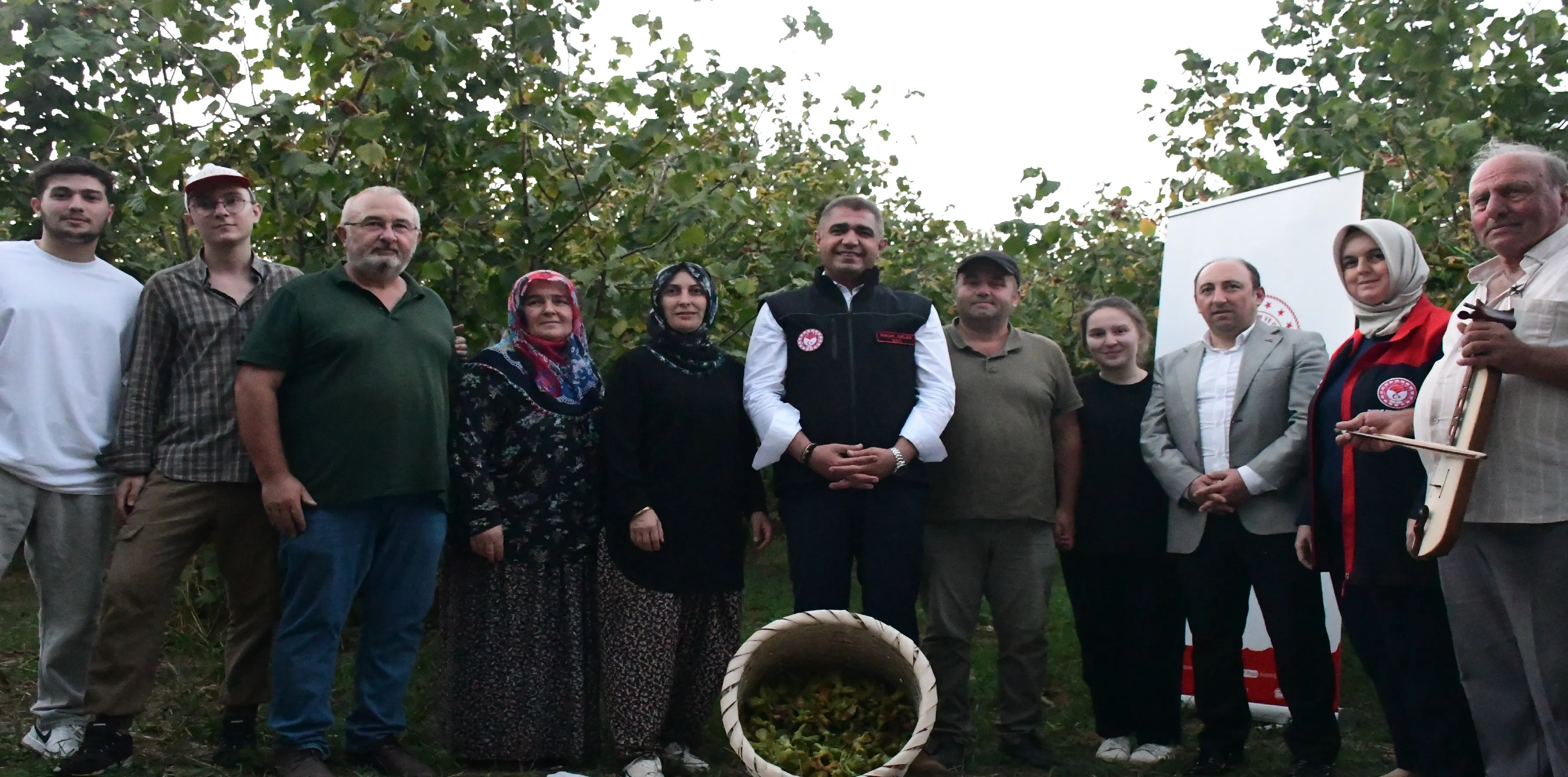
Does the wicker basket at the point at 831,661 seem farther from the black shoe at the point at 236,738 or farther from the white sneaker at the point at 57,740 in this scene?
the white sneaker at the point at 57,740

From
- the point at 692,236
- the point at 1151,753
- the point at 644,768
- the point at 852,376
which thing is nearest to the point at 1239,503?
the point at 1151,753

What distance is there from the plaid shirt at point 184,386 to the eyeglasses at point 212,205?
0.60ft

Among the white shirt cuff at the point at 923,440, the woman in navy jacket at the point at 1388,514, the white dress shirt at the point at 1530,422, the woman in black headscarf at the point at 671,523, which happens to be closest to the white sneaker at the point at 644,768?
the woman in black headscarf at the point at 671,523

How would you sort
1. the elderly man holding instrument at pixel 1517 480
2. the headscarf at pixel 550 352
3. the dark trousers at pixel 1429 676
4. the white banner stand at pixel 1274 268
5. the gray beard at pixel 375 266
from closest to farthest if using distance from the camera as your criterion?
the elderly man holding instrument at pixel 1517 480 → the dark trousers at pixel 1429 676 → the gray beard at pixel 375 266 → the headscarf at pixel 550 352 → the white banner stand at pixel 1274 268

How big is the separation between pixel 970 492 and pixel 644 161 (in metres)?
1.85

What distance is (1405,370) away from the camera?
3.67 metres

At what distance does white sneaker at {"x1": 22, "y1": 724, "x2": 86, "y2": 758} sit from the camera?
3883 mm

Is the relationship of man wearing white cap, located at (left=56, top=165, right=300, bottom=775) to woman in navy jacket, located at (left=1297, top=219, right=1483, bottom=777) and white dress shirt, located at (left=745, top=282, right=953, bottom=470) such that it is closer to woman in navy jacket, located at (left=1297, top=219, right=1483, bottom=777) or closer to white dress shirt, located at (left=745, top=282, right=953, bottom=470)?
white dress shirt, located at (left=745, top=282, right=953, bottom=470)

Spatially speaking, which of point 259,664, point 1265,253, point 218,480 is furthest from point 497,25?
point 1265,253

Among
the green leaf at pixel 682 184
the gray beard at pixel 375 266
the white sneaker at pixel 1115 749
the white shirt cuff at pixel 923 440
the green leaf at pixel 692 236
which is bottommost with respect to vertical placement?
the white sneaker at pixel 1115 749

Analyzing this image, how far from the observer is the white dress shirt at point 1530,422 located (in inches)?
118

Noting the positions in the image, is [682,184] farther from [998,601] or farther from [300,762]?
[300,762]

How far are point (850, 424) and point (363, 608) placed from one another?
1645mm

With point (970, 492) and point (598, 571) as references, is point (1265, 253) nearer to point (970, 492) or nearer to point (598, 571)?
point (970, 492)
